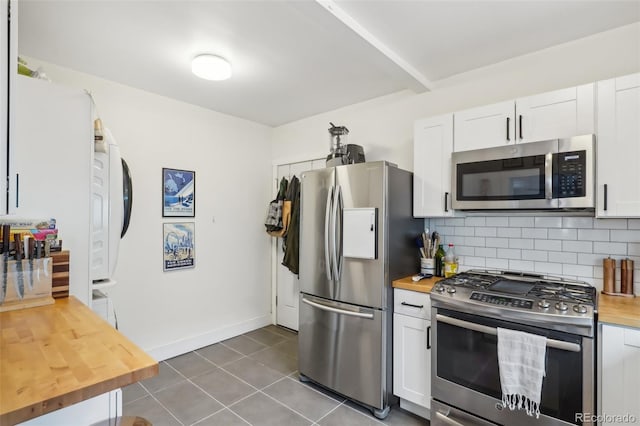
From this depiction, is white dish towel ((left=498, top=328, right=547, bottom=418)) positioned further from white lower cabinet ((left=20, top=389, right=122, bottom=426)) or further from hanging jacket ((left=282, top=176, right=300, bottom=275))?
hanging jacket ((left=282, top=176, right=300, bottom=275))

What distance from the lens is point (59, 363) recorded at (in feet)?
2.85

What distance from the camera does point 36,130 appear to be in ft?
5.00

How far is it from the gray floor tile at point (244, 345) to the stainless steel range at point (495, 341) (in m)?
1.93

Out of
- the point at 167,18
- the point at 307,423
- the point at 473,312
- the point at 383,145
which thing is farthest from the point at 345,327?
the point at 167,18

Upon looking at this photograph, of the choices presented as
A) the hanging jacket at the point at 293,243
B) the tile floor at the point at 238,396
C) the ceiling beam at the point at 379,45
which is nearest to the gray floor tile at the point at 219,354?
the tile floor at the point at 238,396

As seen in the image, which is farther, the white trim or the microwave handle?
the white trim

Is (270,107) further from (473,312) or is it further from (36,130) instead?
(473,312)

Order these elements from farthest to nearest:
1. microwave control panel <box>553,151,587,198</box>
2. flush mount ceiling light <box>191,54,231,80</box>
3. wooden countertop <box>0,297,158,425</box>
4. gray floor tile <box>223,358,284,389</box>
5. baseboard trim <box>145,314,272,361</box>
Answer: baseboard trim <box>145,314,272,361</box> < gray floor tile <box>223,358,284,389</box> < flush mount ceiling light <box>191,54,231,80</box> < microwave control panel <box>553,151,587,198</box> < wooden countertop <box>0,297,158,425</box>

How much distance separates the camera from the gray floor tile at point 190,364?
9.25 feet

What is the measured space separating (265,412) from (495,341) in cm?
160

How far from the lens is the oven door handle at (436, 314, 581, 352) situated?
1534mm

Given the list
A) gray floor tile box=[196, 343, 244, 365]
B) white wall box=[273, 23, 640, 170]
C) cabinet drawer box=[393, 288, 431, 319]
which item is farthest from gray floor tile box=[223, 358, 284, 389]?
white wall box=[273, 23, 640, 170]

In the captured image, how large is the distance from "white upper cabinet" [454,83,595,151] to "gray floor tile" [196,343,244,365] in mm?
2757

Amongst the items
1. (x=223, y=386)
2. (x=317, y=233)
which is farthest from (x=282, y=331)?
(x=317, y=233)
